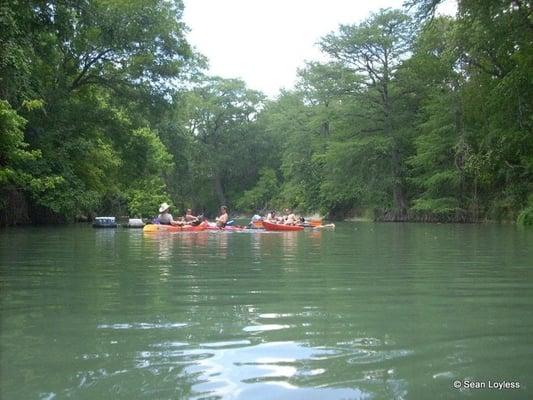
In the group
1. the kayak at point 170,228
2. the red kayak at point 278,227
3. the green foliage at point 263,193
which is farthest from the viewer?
the green foliage at point 263,193

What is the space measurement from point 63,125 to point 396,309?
23960 millimetres

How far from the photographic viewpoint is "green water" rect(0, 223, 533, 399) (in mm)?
3293

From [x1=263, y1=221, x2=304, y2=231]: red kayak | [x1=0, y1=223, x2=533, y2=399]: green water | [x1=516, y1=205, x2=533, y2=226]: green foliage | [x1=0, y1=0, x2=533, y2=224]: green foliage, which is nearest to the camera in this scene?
[x1=0, y1=223, x2=533, y2=399]: green water

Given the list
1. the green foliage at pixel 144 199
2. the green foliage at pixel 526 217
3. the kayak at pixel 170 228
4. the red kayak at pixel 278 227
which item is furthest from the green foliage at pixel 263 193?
the kayak at pixel 170 228

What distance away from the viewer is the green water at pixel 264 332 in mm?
3293

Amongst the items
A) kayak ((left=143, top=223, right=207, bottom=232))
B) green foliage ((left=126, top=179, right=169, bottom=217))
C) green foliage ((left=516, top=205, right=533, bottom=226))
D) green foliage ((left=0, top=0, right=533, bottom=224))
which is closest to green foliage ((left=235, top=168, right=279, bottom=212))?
green foliage ((left=0, top=0, right=533, bottom=224))

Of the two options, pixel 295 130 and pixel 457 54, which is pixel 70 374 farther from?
pixel 295 130

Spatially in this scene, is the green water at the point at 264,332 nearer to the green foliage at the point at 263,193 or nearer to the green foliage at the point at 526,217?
the green foliage at the point at 526,217

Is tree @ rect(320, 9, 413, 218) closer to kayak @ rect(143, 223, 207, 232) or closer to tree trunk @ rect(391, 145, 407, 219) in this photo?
tree trunk @ rect(391, 145, 407, 219)

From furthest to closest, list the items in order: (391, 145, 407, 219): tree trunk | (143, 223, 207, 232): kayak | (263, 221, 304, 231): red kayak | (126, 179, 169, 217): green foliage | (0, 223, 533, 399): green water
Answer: (126, 179, 169, 217): green foliage < (391, 145, 407, 219): tree trunk < (263, 221, 304, 231): red kayak < (143, 223, 207, 232): kayak < (0, 223, 533, 399): green water

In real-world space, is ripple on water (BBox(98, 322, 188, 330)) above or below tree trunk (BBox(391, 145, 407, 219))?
below

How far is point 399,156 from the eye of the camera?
40.5 metres

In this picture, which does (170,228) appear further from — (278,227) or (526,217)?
(526,217)

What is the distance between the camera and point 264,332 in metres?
4.55
